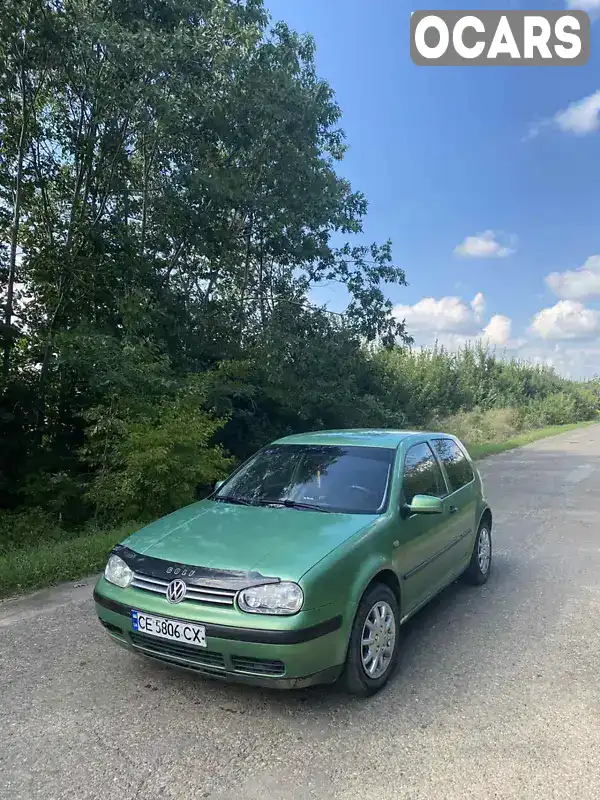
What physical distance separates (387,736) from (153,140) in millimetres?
10295

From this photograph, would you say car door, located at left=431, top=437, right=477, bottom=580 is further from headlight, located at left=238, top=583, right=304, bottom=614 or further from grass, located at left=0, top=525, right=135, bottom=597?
grass, located at left=0, top=525, right=135, bottom=597

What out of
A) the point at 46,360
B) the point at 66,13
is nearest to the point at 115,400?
the point at 46,360

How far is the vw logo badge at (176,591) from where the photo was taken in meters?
3.35

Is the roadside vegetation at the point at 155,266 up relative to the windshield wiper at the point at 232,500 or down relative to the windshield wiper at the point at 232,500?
up

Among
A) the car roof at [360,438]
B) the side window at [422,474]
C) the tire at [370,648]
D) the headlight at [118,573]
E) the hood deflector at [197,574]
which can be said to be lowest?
the tire at [370,648]

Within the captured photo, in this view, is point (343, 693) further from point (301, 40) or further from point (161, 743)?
point (301, 40)

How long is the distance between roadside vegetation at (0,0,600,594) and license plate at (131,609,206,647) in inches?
113

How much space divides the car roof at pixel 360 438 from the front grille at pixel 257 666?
203 centimetres

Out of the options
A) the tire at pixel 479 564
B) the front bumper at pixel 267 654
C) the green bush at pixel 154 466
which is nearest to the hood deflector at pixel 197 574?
the front bumper at pixel 267 654

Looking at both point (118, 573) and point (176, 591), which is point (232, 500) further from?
point (176, 591)

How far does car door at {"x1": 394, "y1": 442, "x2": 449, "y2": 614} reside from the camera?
411cm

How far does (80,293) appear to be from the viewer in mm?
10781

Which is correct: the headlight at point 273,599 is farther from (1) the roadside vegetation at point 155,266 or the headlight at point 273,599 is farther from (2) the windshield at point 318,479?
(1) the roadside vegetation at point 155,266

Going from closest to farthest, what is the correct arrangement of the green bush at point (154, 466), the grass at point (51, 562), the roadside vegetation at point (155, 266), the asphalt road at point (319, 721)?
the asphalt road at point (319, 721) → the grass at point (51, 562) → the green bush at point (154, 466) → the roadside vegetation at point (155, 266)
